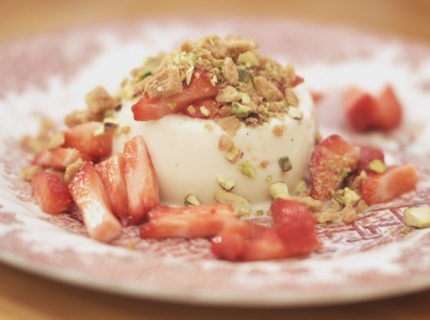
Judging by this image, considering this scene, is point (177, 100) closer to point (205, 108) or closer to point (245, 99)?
point (205, 108)

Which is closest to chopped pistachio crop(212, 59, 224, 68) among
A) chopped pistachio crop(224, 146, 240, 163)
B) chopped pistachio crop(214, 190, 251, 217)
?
chopped pistachio crop(224, 146, 240, 163)

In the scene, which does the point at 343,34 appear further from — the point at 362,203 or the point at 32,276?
the point at 32,276

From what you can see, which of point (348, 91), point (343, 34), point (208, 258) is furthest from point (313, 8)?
point (208, 258)

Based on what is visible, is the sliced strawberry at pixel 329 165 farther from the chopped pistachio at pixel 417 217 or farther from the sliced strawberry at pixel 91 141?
the sliced strawberry at pixel 91 141

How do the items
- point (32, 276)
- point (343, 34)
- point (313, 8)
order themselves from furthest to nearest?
point (313, 8), point (343, 34), point (32, 276)

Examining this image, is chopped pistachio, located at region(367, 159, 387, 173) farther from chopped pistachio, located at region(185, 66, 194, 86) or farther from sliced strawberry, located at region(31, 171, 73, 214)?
sliced strawberry, located at region(31, 171, 73, 214)

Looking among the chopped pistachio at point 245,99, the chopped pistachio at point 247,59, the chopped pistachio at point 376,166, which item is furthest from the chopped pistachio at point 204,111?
the chopped pistachio at point 376,166
